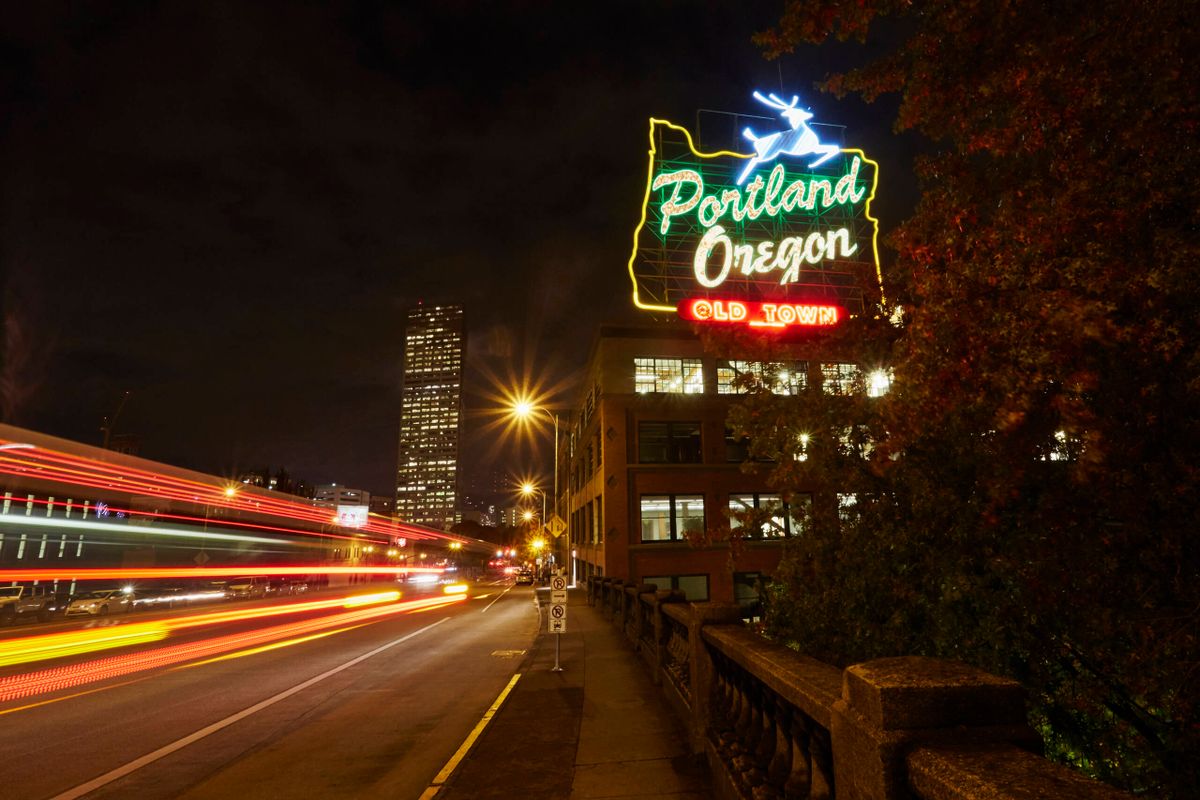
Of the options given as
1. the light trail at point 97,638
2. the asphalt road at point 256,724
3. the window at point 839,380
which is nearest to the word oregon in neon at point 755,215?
the window at point 839,380

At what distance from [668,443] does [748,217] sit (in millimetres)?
12364

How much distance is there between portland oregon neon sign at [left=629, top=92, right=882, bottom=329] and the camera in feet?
86.9

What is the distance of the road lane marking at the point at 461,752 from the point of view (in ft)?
20.5

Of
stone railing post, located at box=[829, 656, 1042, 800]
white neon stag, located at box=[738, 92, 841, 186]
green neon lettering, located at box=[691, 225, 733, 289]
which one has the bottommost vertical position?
stone railing post, located at box=[829, 656, 1042, 800]

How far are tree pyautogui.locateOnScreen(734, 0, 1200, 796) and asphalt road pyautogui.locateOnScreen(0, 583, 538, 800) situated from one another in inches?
231

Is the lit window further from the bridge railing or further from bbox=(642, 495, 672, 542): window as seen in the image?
bbox=(642, 495, 672, 542): window

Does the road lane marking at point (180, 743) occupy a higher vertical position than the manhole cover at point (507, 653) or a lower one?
higher

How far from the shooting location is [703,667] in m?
6.55

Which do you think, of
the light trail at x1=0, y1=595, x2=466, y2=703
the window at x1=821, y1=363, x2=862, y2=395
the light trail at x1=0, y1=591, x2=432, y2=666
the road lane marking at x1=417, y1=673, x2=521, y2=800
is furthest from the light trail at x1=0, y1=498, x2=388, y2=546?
the window at x1=821, y1=363, x2=862, y2=395

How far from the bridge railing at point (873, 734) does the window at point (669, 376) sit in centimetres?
2805

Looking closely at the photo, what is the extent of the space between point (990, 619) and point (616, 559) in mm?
27201

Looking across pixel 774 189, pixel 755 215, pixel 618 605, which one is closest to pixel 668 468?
pixel 618 605

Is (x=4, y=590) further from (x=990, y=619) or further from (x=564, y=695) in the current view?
(x=990, y=619)

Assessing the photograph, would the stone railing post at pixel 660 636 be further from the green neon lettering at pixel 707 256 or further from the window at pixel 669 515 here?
the window at pixel 669 515
